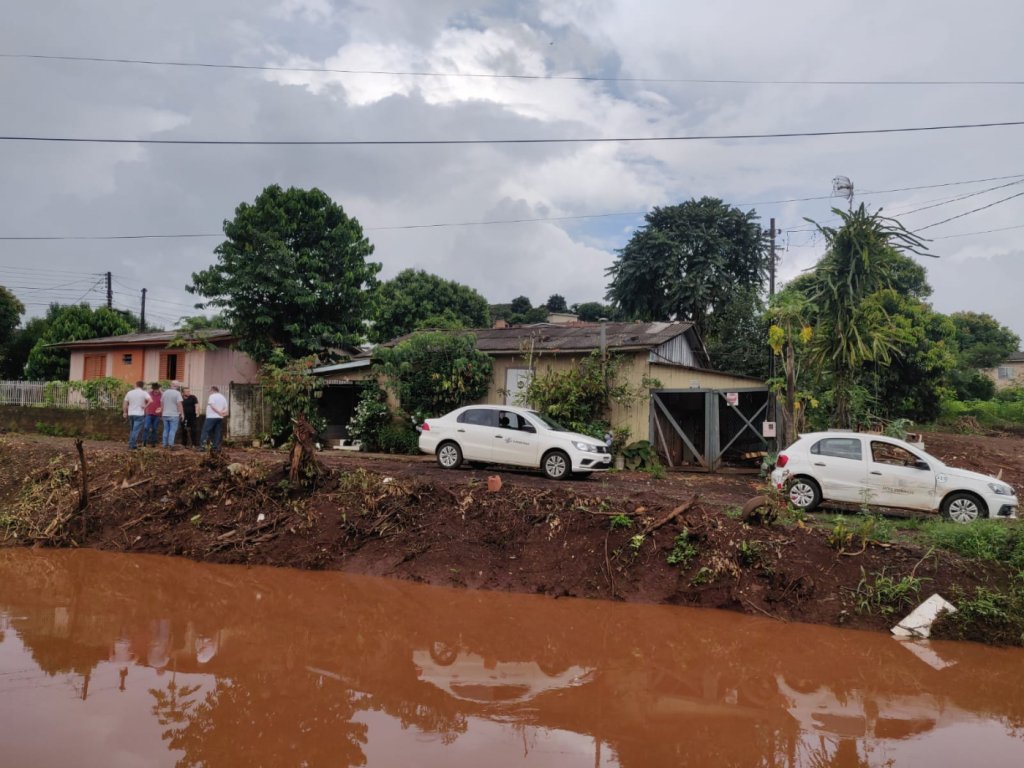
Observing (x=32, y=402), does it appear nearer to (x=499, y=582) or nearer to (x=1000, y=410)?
(x=499, y=582)

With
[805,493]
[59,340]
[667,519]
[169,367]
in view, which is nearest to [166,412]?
[667,519]

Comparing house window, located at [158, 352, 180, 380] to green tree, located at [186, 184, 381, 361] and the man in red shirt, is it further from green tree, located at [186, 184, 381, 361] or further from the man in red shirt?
the man in red shirt

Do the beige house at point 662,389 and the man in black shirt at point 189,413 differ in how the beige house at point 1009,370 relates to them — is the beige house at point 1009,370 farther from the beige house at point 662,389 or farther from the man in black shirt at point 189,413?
the man in black shirt at point 189,413

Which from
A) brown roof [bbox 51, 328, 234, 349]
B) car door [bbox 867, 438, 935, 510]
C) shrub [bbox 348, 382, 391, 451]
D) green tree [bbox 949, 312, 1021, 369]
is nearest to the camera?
car door [bbox 867, 438, 935, 510]

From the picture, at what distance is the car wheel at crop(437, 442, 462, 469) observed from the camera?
15.3m

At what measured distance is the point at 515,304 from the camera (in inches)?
2564

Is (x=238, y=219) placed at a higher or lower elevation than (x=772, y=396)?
higher

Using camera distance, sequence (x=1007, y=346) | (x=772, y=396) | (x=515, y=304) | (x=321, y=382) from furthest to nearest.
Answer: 1. (x=515, y=304)
2. (x=1007, y=346)
3. (x=321, y=382)
4. (x=772, y=396)

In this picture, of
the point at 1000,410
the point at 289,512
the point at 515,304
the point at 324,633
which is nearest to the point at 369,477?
the point at 289,512

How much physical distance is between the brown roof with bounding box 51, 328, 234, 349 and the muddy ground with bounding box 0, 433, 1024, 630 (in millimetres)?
14859

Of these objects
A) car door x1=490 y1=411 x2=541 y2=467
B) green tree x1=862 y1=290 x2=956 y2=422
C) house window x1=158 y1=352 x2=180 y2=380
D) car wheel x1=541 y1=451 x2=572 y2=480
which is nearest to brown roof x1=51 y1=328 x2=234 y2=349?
house window x1=158 y1=352 x2=180 y2=380

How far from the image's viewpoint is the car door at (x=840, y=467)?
11.2 metres

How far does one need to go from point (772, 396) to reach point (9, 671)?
14.9 meters

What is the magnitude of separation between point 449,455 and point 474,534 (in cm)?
590
